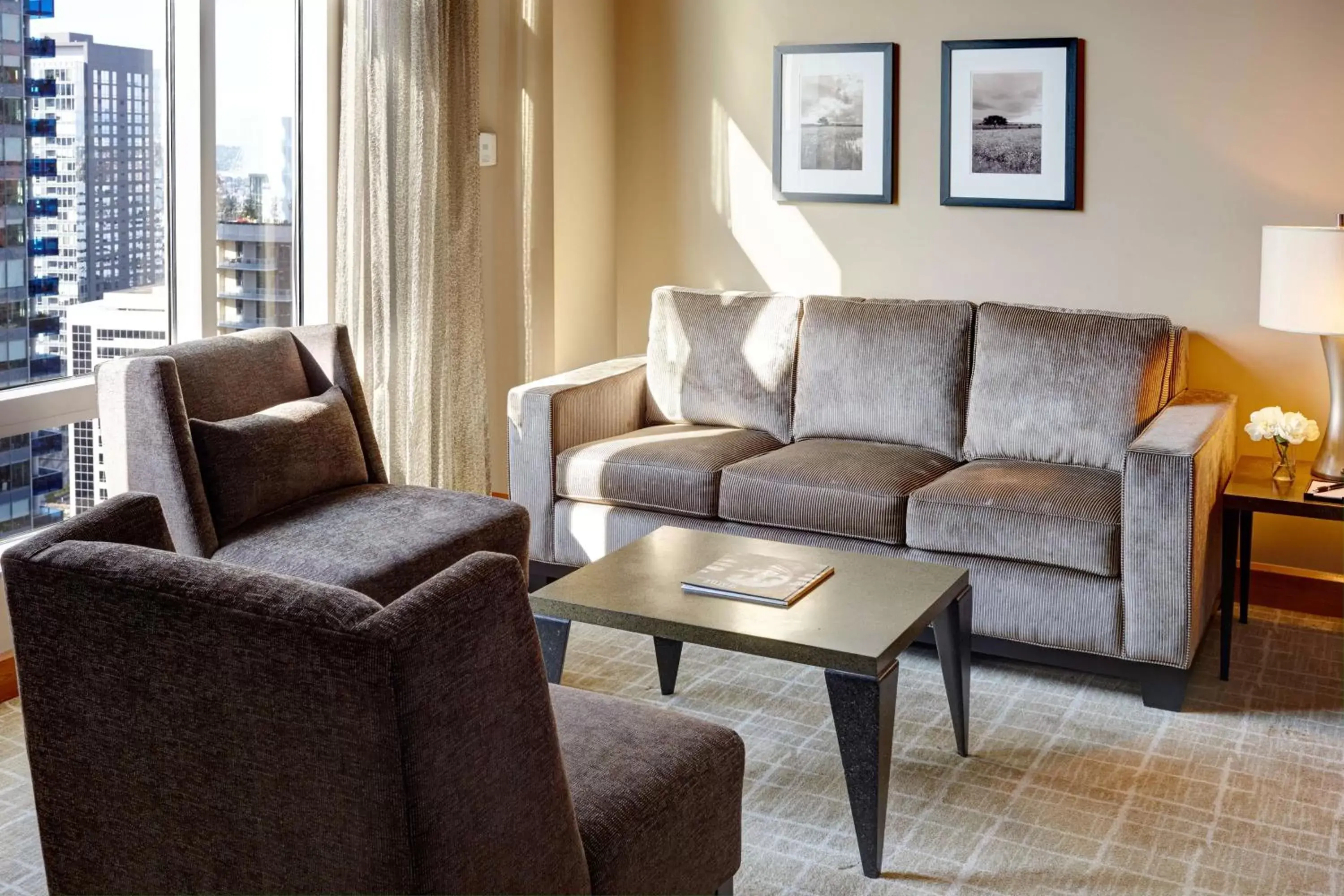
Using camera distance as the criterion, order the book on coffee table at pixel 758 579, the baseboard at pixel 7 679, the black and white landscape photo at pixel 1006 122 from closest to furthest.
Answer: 1. the book on coffee table at pixel 758 579
2. the baseboard at pixel 7 679
3. the black and white landscape photo at pixel 1006 122

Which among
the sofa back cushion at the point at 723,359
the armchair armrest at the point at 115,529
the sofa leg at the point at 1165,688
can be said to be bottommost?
the sofa leg at the point at 1165,688

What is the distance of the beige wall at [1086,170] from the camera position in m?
4.11

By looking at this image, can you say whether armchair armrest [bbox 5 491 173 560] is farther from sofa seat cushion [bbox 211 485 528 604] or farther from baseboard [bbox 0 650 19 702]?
baseboard [bbox 0 650 19 702]

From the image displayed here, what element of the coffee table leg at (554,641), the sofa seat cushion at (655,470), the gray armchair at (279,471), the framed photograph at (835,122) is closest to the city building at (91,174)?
the gray armchair at (279,471)

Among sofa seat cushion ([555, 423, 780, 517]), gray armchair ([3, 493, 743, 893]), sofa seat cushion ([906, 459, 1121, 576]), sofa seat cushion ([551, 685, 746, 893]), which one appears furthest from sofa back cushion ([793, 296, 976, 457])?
gray armchair ([3, 493, 743, 893])

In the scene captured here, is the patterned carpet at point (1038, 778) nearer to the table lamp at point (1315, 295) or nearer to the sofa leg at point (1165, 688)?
the sofa leg at point (1165, 688)

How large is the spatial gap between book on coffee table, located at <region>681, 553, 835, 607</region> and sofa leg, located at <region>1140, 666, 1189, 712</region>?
966 mm

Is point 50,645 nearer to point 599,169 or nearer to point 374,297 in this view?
point 374,297

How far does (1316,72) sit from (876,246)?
4.80 feet

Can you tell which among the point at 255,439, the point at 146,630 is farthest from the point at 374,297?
the point at 146,630

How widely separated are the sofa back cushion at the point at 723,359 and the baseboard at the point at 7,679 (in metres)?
2.14

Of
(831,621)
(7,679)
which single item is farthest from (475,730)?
(7,679)

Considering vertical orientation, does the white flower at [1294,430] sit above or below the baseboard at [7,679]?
above

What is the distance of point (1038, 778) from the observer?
3029mm
